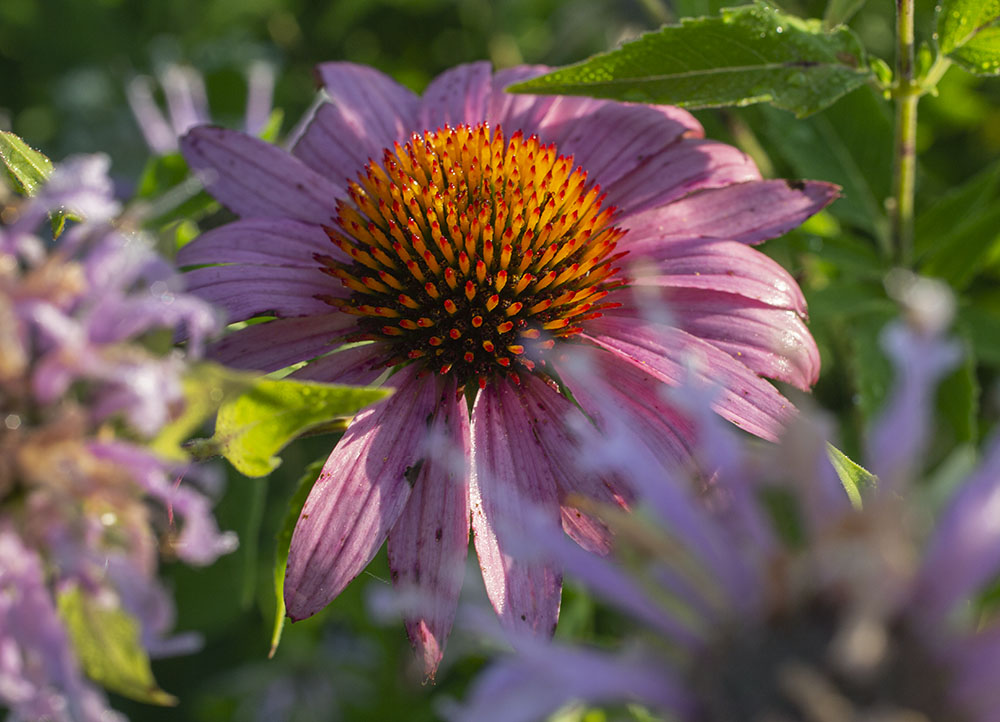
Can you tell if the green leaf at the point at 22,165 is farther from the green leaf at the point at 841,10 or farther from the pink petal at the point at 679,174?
the green leaf at the point at 841,10

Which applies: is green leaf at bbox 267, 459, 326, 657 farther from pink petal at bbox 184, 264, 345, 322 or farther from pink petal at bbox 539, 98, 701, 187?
pink petal at bbox 539, 98, 701, 187

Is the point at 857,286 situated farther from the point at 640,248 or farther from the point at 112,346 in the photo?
the point at 112,346

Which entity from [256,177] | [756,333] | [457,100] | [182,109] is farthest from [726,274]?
[182,109]

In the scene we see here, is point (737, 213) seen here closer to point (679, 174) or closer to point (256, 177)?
point (679, 174)

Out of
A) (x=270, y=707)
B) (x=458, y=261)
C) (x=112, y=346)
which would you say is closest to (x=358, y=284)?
(x=458, y=261)

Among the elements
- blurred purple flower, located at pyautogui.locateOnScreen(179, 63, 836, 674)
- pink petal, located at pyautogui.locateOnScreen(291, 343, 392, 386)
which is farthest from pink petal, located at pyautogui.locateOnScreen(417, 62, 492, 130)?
pink petal, located at pyautogui.locateOnScreen(291, 343, 392, 386)

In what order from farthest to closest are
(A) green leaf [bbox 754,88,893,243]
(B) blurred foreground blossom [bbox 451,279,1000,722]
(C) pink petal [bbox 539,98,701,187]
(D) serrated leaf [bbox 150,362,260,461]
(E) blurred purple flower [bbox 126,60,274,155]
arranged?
(E) blurred purple flower [bbox 126,60,274,155], (A) green leaf [bbox 754,88,893,243], (C) pink petal [bbox 539,98,701,187], (D) serrated leaf [bbox 150,362,260,461], (B) blurred foreground blossom [bbox 451,279,1000,722]

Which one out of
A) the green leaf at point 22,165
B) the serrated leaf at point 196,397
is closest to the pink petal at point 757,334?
the serrated leaf at point 196,397
